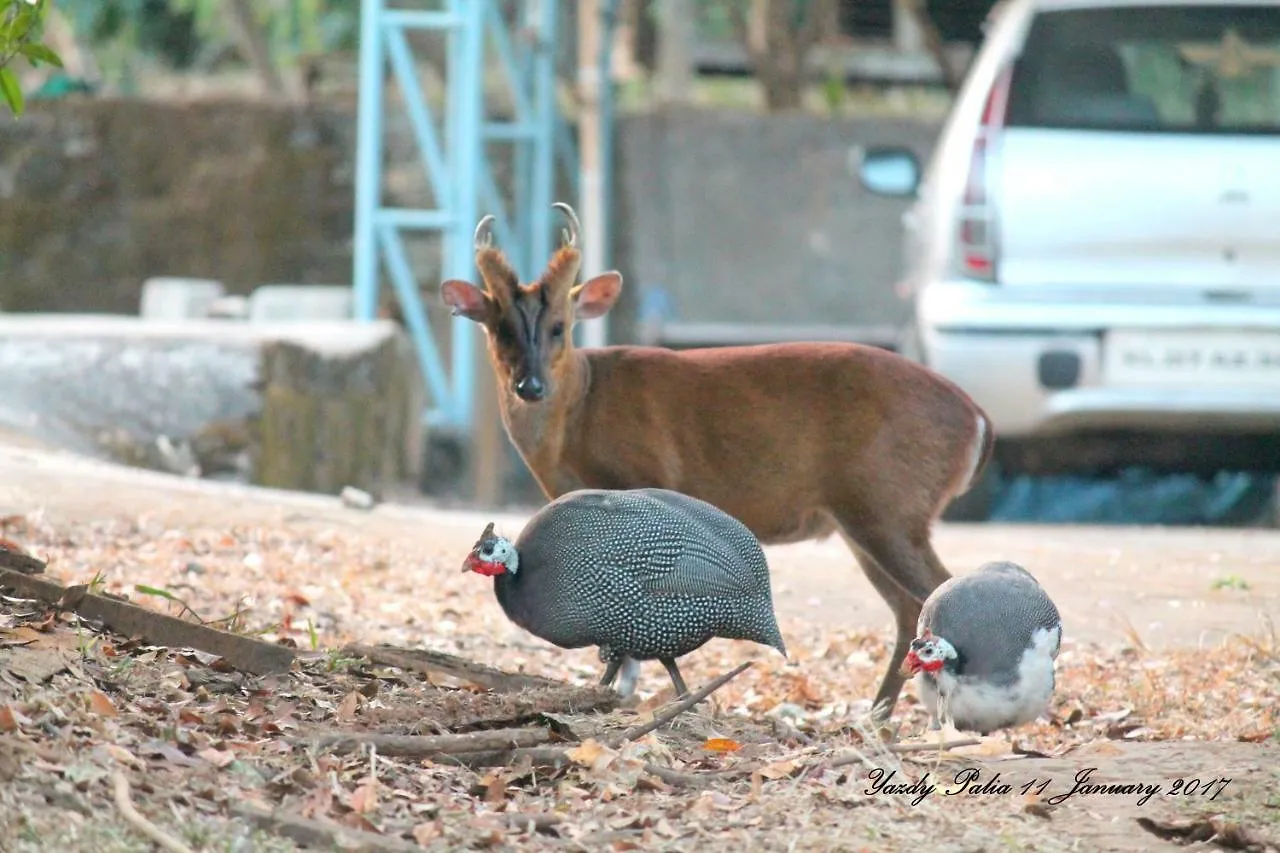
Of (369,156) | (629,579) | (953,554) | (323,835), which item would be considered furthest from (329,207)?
(323,835)

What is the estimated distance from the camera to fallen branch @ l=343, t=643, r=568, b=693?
486cm

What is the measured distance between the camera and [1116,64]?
8.12m

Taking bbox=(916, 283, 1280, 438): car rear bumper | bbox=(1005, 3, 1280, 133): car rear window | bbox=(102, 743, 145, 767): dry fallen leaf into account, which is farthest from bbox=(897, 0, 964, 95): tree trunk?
bbox=(102, 743, 145, 767): dry fallen leaf

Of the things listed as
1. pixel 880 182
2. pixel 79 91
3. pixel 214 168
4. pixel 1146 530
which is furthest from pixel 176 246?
pixel 1146 530

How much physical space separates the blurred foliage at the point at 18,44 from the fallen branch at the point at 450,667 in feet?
5.06

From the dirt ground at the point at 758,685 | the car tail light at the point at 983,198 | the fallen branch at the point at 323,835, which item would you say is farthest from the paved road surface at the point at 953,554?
the fallen branch at the point at 323,835

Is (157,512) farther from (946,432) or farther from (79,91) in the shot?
(79,91)

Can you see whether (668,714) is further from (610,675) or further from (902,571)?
(902,571)

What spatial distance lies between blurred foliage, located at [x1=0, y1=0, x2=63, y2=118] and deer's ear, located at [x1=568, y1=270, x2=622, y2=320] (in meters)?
2.06

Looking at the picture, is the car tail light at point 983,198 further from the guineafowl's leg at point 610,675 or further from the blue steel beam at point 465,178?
the blue steel beam at point 465,178

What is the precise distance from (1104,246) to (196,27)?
13.3 metres

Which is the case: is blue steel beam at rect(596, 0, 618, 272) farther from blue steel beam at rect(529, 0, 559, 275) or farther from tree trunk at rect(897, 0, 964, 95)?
tree trunk at rect(897, 0, 964, 95)

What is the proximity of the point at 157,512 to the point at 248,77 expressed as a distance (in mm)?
15524

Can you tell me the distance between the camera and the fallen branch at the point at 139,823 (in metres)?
3.29
